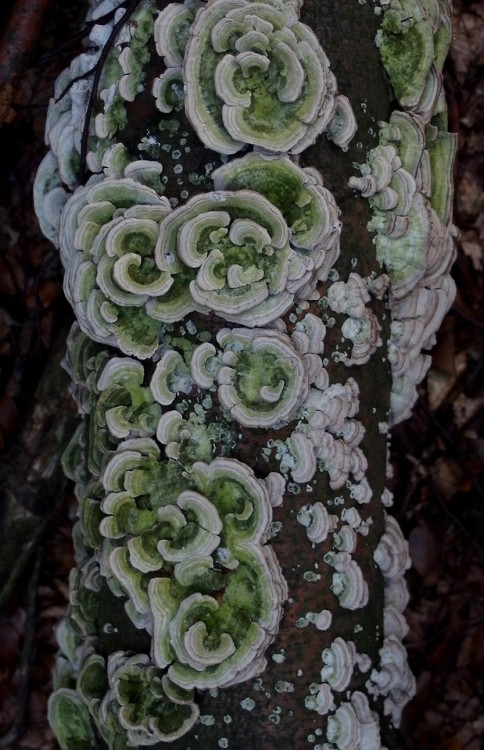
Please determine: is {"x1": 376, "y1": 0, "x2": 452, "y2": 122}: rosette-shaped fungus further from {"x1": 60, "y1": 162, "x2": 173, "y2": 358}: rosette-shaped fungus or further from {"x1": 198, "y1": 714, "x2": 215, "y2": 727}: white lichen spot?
{"x1": 198, "y1": 714, "x2": 215, "y2": 727}: white lichen spot

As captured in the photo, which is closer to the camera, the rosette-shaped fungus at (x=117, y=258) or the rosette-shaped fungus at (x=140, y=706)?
the rosette-shaped fungus at (x=117, y=258)

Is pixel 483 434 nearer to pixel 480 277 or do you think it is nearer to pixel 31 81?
pixel 480 277

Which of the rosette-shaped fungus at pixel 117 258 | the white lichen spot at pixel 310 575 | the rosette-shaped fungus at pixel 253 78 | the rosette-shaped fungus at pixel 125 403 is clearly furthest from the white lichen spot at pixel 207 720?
the rosette-shaped fungus at pixel 253 78

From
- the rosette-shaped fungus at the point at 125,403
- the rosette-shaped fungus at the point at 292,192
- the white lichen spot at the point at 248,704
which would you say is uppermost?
the rosette-shaped fungus at the point at 292,192

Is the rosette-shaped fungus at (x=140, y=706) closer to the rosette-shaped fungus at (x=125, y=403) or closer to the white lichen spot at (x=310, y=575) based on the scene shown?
the white lichen spot at (x=310, y=575)

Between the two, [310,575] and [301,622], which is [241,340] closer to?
[310,575]

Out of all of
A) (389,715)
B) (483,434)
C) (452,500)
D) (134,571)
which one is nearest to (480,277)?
(483,434)

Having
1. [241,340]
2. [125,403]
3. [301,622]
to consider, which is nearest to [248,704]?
[301,622]

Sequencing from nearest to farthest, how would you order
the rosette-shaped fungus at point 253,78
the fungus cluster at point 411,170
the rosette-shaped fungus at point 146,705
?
1. the rosette-shaped fungus at point 253,78
2. the rosette-shaped fungus at point 146,705
3. the fungus cluster at point 411,170
